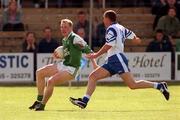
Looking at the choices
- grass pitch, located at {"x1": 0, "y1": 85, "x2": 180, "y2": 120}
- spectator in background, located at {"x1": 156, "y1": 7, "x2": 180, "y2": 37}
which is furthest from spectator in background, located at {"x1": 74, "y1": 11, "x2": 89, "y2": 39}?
grass pitch, located at {"x1": 0, "y1": 85, "x2": 180, "y2": 120}

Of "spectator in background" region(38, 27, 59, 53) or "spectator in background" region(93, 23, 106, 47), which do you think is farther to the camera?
"spectator in background" region(93, 23, 106, 47)

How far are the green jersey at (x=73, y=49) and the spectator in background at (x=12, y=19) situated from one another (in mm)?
9415

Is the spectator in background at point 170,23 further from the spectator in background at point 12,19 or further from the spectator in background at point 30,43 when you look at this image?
the spectator in background at point 12,19

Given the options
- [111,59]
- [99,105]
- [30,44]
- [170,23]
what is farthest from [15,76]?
[111,59]

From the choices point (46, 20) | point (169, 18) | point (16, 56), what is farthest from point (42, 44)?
point (169, 18)

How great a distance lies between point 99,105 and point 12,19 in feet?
29.7

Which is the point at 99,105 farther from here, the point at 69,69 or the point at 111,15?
the point at 111,15

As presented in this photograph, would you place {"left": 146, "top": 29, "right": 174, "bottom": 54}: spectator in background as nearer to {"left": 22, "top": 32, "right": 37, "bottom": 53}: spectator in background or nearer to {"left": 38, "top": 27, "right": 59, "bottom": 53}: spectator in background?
{"left": 38, "top": 27, "right": 59, "bottom": 53}: spectator in background

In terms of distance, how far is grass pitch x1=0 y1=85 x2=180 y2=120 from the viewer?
14273 mm

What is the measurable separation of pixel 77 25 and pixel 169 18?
3.08 metres

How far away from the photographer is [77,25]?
25.4 metres

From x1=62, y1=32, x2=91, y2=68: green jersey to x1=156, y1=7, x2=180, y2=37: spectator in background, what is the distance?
32.8ft

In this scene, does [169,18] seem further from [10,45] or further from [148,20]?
[10,45]

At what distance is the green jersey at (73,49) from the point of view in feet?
52.6
